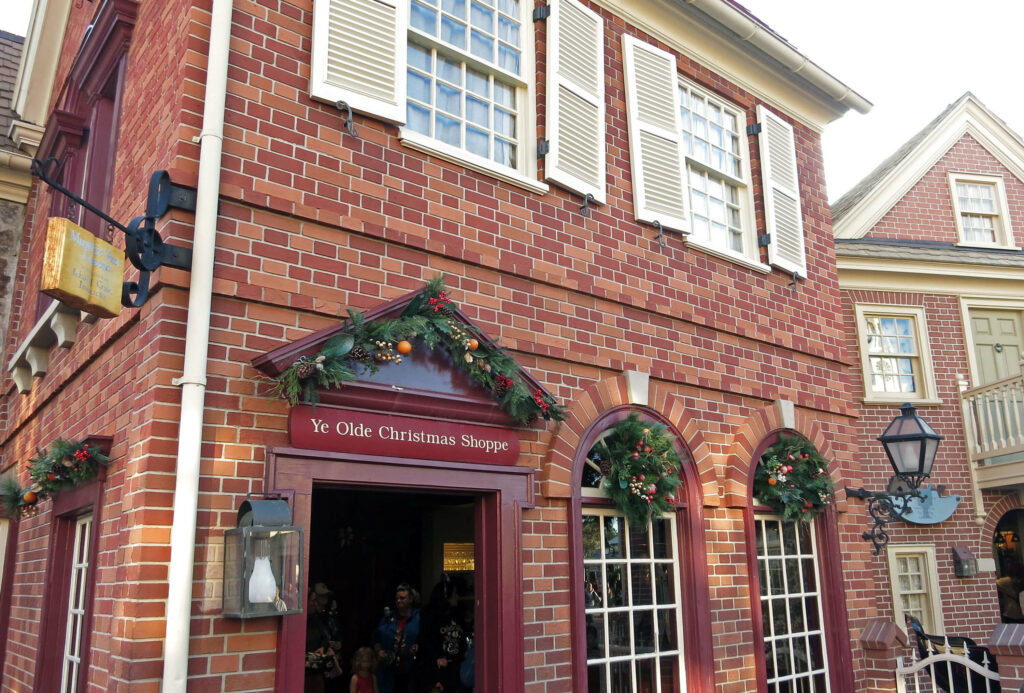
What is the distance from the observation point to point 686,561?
695cm

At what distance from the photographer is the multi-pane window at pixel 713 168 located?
8.30 meters

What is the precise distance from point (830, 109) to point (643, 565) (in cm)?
615

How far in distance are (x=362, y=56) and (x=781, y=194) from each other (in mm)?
5160

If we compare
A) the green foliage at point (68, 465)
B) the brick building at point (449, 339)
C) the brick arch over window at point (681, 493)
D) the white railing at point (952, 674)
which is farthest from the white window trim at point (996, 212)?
the green foliage at point (68, 465)

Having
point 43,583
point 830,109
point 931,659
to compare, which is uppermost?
point 830,109

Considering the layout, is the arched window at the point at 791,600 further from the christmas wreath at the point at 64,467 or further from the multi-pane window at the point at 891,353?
the christmas wreath at the point at 64,467

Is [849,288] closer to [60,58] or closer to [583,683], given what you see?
[583,683]

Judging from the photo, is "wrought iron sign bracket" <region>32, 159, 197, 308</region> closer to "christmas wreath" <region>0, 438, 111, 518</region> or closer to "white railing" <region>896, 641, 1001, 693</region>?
"christmas wreath" <region>0, 438, 111, 518</region>

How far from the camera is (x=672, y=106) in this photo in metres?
7.91

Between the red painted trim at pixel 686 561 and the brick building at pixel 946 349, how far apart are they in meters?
6.07

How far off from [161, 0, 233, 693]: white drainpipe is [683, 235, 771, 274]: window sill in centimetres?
437

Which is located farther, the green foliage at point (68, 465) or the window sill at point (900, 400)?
the window sill at point (900, 400)

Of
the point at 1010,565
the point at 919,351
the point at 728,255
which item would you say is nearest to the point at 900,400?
the point at 919,351

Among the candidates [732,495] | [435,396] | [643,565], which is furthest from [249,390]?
[732,495]
